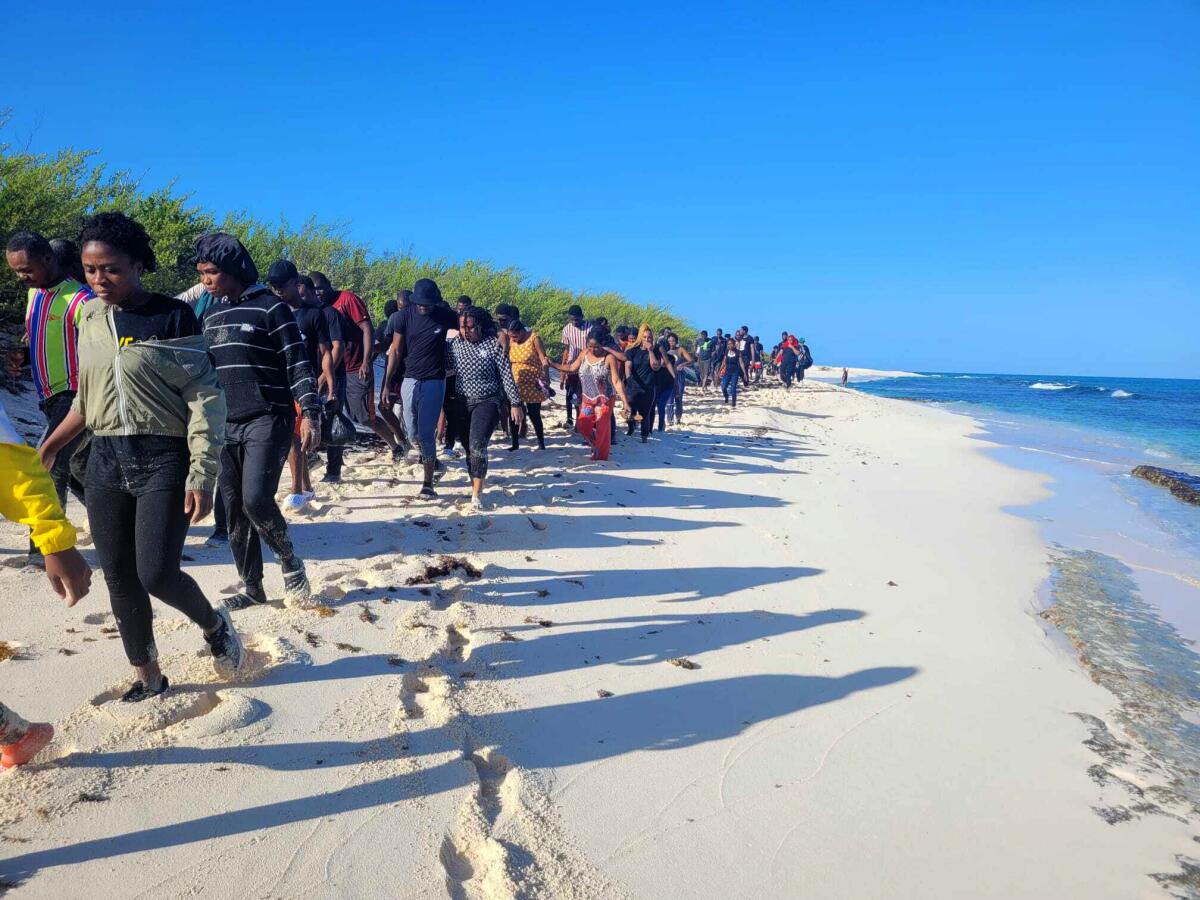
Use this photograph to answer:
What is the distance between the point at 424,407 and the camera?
6605mm

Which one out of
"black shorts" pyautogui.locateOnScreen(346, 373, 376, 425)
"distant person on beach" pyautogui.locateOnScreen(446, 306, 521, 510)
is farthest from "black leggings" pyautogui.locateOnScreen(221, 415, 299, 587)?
"black shorts" pyautogui.locateOnScreen(346, 373, 376, 425)

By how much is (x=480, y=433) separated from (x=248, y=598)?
2874 mm

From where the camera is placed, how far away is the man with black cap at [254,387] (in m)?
3.71

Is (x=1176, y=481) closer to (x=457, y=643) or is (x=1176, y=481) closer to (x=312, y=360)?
(x=457, y=643)

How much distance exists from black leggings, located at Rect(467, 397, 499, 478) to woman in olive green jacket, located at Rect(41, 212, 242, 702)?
3852 millimetres

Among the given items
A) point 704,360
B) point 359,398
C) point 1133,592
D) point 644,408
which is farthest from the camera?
point 704,360

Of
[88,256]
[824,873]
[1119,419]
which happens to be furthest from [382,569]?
[1119,419]

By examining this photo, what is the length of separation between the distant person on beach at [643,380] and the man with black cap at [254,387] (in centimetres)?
727

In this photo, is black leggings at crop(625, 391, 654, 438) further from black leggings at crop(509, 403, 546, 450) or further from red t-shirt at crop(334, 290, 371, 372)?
red t-shirt at crop(334, 290, 371, 372)

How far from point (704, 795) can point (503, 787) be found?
71cm

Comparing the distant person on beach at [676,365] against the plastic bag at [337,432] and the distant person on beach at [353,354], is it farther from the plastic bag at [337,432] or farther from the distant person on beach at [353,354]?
the plastic bag at [337,432]

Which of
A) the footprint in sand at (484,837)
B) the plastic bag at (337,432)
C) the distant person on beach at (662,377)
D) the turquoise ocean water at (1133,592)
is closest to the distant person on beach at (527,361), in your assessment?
the distant person on beach at (662,377)

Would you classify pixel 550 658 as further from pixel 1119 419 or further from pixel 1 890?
pixel 1119 419

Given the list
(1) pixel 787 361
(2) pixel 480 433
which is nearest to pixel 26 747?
(2) pixel 480 433
